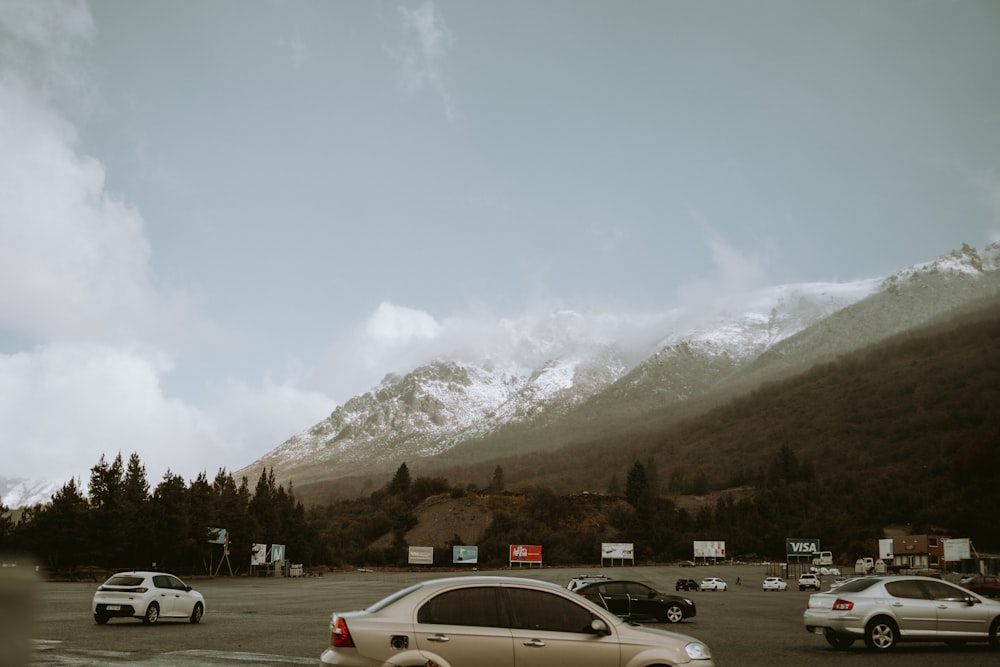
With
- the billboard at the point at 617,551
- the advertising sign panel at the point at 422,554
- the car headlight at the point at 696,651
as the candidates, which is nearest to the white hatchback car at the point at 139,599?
the car headlight at the point at 696,651

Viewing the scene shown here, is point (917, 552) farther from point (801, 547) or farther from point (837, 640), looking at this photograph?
point (837, 640)

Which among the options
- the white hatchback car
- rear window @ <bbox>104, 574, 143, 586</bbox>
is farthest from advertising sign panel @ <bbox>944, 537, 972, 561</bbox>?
rear window @ <bbox>104, 574, 143, 586</bbox>

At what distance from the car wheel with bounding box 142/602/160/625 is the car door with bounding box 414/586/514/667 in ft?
55.0

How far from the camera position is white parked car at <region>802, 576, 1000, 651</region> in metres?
17.6

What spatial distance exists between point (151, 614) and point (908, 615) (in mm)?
19435

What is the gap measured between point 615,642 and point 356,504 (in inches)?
7748

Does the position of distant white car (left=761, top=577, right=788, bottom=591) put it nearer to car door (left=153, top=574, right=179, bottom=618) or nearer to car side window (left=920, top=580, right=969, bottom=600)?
car side window (left=920, top=580, right=969, bottom=600)

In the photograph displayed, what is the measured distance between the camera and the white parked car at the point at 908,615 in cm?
1758

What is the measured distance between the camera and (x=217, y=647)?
17141 mm

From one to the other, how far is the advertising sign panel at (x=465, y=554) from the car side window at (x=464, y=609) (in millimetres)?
125879

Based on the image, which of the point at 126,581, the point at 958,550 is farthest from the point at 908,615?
the point at 958,550

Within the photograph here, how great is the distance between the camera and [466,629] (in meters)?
9.01

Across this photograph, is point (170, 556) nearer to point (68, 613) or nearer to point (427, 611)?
point (68, 613)

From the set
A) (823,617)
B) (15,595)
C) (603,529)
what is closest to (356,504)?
(603,529)
